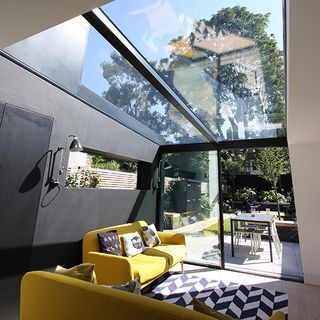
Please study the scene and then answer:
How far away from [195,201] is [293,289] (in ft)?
7.22

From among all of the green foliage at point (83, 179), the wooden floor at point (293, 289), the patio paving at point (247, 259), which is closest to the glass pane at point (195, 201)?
the patio paving at point (247, 259)

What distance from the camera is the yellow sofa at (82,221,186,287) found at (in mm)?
2723

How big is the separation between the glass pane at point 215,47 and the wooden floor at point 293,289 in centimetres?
255

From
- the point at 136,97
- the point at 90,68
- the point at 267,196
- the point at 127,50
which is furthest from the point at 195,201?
the point at 267,196

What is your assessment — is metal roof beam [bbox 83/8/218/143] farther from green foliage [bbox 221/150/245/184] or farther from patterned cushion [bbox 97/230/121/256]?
green foliage [bbox 221/150/245/184]

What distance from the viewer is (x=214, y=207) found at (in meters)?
4.67

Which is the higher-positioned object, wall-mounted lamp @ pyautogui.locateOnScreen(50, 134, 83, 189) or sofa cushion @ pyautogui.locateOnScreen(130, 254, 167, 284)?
wall-mounted lamp @ pyautogui.locateOnScreen(50, 134, 83, 189)

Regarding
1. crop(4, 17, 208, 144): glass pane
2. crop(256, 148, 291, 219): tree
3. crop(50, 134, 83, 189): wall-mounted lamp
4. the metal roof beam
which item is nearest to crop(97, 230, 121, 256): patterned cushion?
crop(50, 134, 83, 189): wall-mounted lamp

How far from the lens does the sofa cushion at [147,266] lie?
2813 millimetres

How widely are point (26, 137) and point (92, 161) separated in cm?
163

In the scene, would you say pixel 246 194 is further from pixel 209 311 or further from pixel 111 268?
pixel 209 311

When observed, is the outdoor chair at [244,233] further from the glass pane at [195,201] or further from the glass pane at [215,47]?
the glass pane at [215,47]

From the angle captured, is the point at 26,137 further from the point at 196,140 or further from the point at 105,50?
the point at 196,140

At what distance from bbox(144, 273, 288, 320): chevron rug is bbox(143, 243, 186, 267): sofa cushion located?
0.37 m
